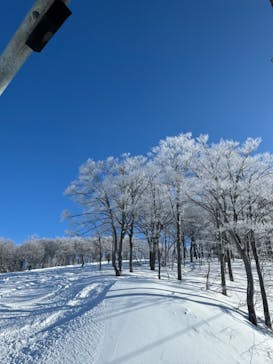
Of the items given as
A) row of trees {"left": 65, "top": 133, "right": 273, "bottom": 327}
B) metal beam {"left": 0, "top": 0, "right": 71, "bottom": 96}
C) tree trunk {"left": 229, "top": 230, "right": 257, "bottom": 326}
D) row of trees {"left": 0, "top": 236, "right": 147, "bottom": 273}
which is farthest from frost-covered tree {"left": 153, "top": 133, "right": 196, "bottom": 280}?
row of trees {"left": 0, "top": 236, "right": 147, "bottom": 273}

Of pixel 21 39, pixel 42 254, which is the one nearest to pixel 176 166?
pixel 21 39

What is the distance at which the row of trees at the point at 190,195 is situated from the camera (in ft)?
34.9

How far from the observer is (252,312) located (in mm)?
8703

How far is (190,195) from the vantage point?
13.6m

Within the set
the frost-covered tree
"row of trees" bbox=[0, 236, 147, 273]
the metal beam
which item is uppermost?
the frost-covered tree

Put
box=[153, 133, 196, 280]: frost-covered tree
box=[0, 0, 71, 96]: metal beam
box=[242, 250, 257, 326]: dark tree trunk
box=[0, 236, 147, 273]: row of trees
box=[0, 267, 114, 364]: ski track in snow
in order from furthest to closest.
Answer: box=[0, 236, 147, 273]: row of trees, box=[153, 133, 196, 280]: frost-covered tree, box=[242, 250, 257, 326]: dark tree trunk, box=[0, 267, 114, 364]: ski track in snow, box=[0, 0, 71, 96]: metal beam

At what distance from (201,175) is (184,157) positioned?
4.14 m

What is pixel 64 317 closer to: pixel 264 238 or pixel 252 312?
pixel 252 312

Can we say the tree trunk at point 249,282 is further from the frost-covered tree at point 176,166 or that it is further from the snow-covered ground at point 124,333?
the frost-covered tree at point 176,166

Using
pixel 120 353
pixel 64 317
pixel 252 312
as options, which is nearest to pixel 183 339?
pixel 120 353

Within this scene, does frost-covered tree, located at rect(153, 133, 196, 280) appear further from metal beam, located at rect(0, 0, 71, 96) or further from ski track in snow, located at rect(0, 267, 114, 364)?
metal beam, located at rect(0, 0, 71, 96)

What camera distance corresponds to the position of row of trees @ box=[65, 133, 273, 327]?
10.6m

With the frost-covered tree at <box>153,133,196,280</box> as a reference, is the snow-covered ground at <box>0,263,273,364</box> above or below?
below

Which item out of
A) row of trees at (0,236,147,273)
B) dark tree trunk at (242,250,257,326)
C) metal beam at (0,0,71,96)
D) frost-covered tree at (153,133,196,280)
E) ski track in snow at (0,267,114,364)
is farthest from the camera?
row of trees at (0,236,147,273)
